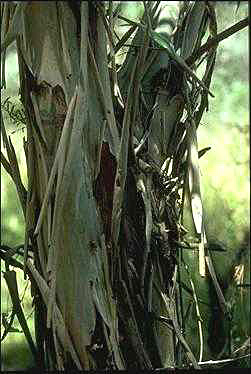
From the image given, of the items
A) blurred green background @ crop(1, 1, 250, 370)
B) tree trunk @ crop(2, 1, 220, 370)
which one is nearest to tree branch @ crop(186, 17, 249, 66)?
tree trunk @ crop(2, 1, 220, 370)

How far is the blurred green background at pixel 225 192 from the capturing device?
95cm

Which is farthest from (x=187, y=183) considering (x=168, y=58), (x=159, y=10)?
(x=159, y=10)

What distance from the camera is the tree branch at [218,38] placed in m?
0.54

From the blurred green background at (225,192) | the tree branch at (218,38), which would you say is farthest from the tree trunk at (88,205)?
the blurred green background at (225,192)

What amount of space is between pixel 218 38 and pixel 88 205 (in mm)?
196

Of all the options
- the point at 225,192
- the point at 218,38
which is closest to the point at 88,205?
the point at 218,38

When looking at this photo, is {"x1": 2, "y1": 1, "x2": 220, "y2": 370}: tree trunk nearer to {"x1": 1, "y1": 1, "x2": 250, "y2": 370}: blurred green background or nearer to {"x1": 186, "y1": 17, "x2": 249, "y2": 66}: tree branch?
{"x1": 186, "y1": 17, "x2": 249, "y2": 66}: tree branch

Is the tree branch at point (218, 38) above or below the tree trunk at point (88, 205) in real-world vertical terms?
above

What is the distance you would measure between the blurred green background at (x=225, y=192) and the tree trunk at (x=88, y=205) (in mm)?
380

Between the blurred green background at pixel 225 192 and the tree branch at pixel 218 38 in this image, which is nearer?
the tree branch at pixel 218 38

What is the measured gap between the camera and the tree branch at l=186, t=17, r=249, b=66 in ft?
1.77

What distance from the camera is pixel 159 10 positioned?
710mm

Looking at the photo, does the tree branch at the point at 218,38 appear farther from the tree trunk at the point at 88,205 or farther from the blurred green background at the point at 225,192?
the blurred green background at the point at 225,192

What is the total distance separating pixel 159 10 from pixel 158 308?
342 mm
